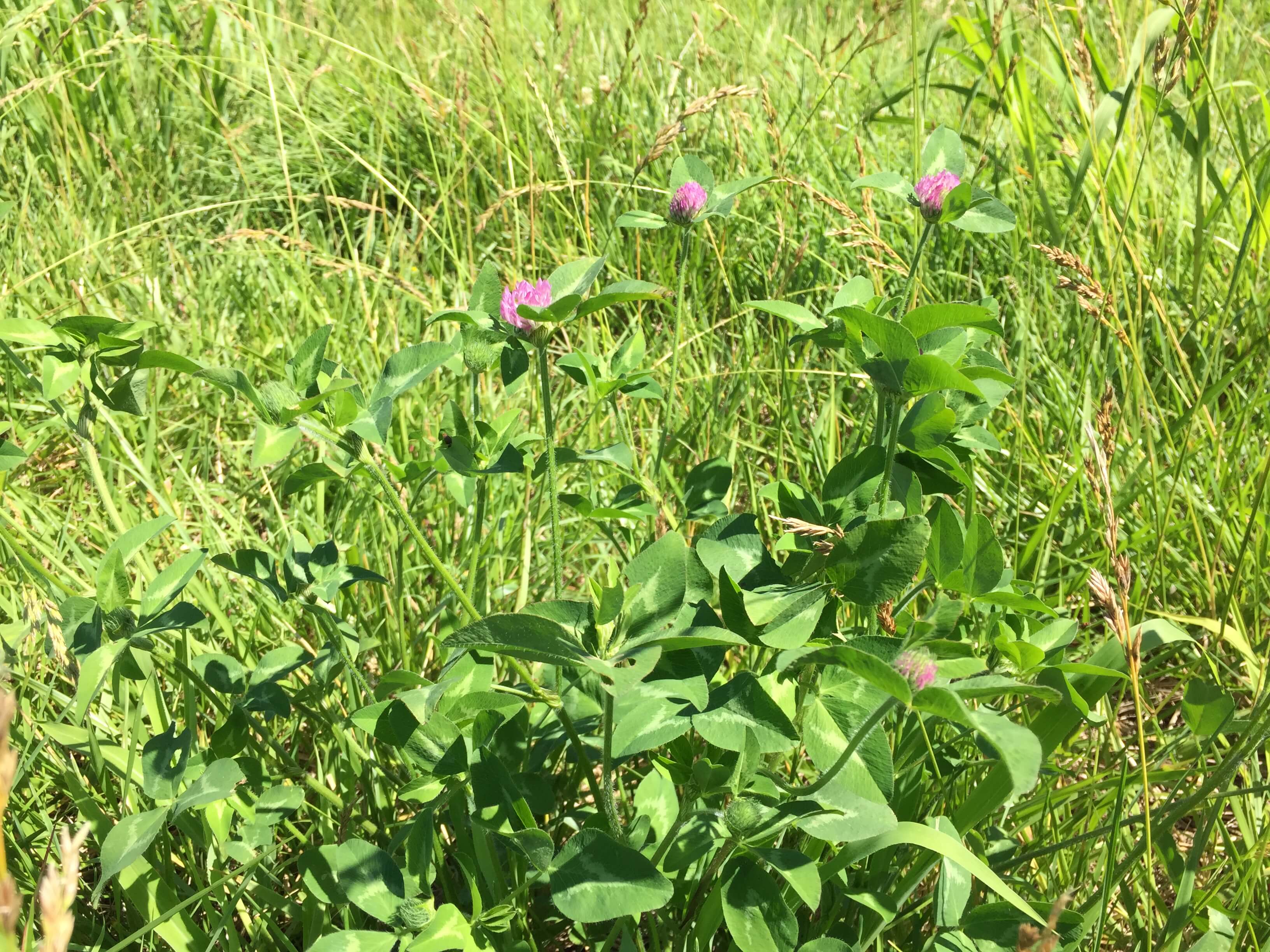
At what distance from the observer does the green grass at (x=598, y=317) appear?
1.16m

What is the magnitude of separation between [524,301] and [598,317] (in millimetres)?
1181

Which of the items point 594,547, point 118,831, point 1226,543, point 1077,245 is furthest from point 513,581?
point 1077,245

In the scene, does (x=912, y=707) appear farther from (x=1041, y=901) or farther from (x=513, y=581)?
(x=513, y=581)

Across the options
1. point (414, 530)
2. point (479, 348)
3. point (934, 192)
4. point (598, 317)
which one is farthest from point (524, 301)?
point (598, 317)

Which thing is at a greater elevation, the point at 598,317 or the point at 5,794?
the point at 5,794

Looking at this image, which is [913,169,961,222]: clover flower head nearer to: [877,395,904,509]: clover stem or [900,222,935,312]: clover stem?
[900,222,935,312]: clover stem

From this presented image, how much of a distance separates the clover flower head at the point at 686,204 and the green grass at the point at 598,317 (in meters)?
0.27

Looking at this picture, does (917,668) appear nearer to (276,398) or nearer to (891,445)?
(891,445)

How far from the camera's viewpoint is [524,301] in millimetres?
921

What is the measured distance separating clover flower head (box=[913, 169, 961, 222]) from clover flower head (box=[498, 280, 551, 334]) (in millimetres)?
396

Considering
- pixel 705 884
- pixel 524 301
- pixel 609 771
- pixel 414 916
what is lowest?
pixel 705 884

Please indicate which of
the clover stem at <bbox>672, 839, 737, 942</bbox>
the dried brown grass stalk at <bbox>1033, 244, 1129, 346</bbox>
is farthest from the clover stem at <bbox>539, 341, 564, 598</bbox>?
the dried brown grass stalk at <bbox>1033, 244, 1129, 346</bbox>

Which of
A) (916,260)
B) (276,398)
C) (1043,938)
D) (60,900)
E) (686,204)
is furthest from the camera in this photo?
(686,204)

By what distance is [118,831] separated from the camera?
2.84 feet
